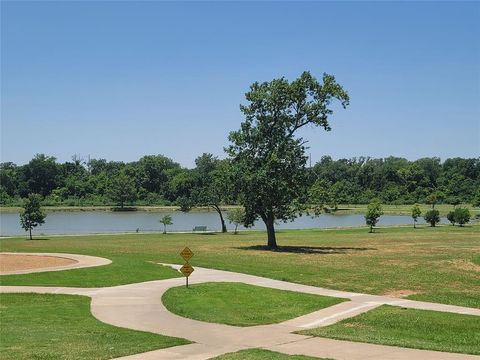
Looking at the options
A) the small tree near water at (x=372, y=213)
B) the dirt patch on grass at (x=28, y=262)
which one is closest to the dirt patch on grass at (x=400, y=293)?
the dirt patch on grass at (x=28, y=262)

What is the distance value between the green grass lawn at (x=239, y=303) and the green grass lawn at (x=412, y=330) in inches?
75.4

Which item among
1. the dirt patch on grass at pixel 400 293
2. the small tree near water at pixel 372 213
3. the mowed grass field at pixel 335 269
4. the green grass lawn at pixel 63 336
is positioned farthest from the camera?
the small tree near water at pixel 372 213

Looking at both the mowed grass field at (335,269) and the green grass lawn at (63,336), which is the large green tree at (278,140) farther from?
the green grass lawn at (63,336)

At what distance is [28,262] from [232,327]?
711 inches

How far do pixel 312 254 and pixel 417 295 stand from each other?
1658cm

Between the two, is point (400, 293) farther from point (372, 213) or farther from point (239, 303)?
point (372, 213)

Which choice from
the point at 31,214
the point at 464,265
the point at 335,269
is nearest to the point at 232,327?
the point at 335,269

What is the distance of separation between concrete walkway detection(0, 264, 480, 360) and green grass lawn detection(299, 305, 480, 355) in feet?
1.65

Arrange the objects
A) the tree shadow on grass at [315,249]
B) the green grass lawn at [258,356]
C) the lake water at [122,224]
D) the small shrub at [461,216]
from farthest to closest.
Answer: the small shrub at [461,216]
the lake water at [122,224]
the tree shadow on grass at [315,249]
the green grass lawn at [258,356]

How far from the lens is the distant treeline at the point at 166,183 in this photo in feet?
476

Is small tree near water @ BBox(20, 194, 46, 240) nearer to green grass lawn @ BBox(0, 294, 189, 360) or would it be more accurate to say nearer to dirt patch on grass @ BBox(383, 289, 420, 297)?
green grass lawn @ BBox(0, 294, 189, 360)

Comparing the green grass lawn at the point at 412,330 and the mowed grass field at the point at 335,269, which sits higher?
the mowed grass field at the point at 335,269

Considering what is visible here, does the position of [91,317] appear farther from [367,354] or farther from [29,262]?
[29,262]

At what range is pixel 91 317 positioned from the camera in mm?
16594
